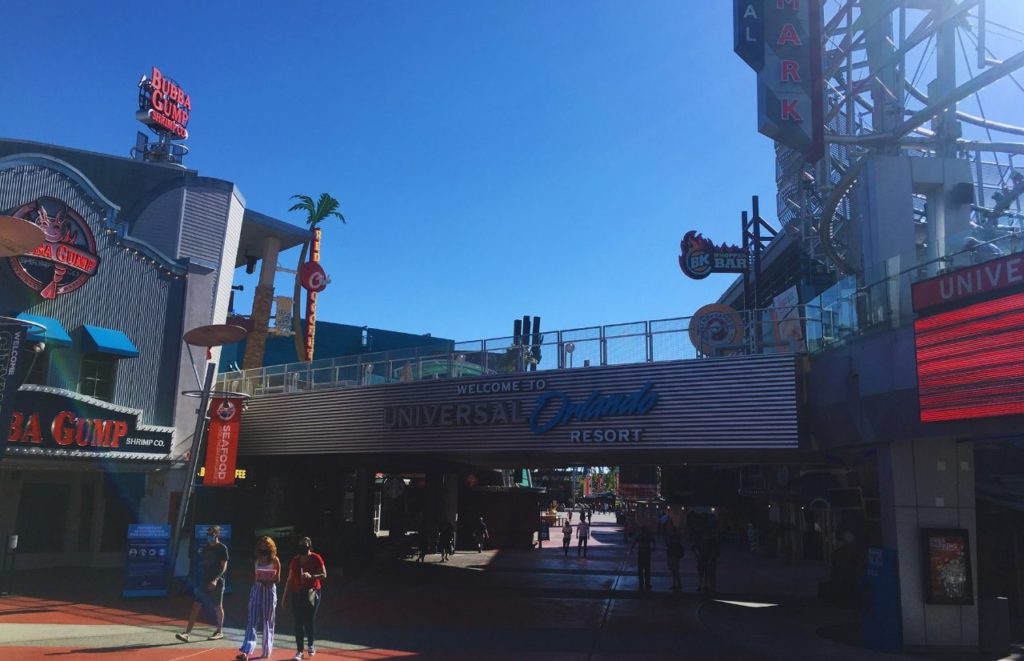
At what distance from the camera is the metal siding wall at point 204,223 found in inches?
1042

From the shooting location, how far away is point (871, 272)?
15383 mm

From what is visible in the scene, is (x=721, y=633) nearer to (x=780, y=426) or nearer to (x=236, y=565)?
(x=780, y=426)

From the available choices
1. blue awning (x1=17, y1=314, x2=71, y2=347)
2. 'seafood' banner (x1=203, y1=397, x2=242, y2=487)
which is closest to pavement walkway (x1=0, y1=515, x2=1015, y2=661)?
'seafood' banner (x1=203, y1=397, x2=242, y2=487)

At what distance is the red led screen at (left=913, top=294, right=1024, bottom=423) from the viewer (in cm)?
1104

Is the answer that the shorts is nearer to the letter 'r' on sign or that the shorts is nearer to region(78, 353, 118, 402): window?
region(78, 353, 118, 402): window

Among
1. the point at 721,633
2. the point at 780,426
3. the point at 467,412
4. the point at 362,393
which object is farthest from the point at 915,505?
the point at 362,393

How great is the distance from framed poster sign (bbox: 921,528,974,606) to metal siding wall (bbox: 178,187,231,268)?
21.5 m

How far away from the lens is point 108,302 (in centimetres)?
2289

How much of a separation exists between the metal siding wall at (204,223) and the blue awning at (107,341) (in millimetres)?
4267

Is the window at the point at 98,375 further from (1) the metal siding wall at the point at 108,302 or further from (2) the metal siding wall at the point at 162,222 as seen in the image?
(2) the metal siding wall at the point at 162,222

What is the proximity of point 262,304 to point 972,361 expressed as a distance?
94.8ft

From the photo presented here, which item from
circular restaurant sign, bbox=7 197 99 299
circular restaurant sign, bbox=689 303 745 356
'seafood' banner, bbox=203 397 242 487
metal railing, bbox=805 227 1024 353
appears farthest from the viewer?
'seafood' banner, bbox=203 397 242 487

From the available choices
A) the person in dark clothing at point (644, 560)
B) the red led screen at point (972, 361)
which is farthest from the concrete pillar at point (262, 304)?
the red led screen at point (972, 361)

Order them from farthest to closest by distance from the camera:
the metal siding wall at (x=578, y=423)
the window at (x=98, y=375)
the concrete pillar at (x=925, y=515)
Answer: the window at (x=98, y=375)
the metal siding wall at (x=578, y=423)
the concrete pillar at (x=925, y=515)
